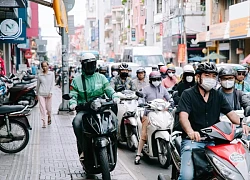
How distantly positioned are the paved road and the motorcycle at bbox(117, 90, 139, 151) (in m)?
0.35

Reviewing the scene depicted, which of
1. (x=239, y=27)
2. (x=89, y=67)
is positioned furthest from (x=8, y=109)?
(x=239, y=27)

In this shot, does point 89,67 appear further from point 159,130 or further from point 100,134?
point 159,130

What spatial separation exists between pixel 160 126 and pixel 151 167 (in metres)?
0.85

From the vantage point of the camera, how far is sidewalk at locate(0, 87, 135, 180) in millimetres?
7891

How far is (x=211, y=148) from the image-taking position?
16.4 feet

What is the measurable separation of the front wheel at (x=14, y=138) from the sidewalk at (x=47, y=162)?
13 cm

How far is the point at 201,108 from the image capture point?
5.54 metres

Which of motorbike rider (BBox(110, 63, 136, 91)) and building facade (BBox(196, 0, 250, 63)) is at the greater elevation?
building facade (BBox(196, 0, 250, 63))

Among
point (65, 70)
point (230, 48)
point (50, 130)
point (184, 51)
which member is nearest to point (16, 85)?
point (65, 70)

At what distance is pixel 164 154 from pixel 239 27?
20.7 m

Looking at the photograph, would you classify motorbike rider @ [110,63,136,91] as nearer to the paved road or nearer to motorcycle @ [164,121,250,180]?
the paved road

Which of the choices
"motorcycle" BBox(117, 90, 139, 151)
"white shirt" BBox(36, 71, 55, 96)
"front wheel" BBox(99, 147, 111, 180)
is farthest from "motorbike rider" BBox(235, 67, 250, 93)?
"white shirt" BBox(36, 71, 55, 96)

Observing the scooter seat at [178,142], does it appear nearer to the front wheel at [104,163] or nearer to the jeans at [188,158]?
the jeans at [188,158]

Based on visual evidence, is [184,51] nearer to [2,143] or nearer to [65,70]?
[65,70]
